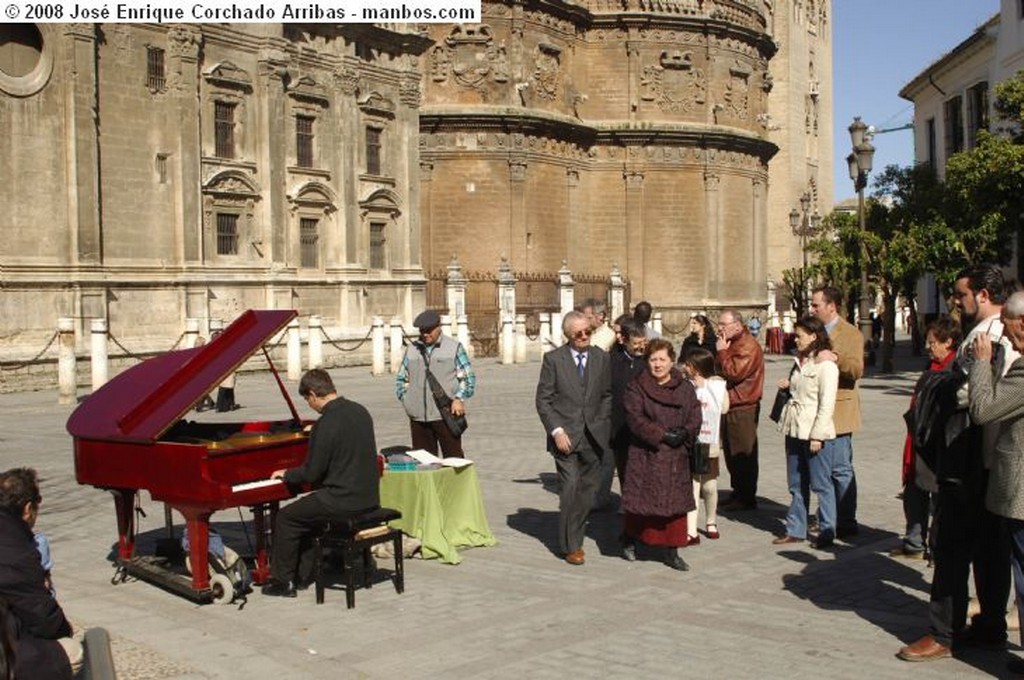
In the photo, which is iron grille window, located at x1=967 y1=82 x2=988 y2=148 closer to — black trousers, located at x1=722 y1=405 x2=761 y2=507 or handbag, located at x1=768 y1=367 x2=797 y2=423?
black trousers, located at x1=722 y1=405 x2=761 y2=507

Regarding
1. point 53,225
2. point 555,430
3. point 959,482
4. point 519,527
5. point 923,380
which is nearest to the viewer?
point 959,482

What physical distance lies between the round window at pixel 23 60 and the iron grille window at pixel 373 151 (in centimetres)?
1064

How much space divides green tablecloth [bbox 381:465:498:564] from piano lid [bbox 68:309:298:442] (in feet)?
5.67

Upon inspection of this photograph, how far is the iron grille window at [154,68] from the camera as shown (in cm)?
2898

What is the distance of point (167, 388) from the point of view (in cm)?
865

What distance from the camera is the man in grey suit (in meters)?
9.70

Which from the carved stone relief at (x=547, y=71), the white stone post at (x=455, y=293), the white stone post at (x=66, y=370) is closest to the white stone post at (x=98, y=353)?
the white stone post at (x=66, y=370)

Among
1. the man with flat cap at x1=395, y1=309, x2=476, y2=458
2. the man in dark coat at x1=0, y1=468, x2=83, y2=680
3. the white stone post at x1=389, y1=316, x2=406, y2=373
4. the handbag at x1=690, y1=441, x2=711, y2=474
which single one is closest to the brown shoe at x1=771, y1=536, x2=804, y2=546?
the handbag at x1=690, y1=441, x2=711, y2=474

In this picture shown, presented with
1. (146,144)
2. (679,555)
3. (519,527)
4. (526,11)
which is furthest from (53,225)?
(526,11)

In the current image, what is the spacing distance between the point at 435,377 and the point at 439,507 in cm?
146

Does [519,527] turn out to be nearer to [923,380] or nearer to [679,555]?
[679,555]

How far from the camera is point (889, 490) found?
12.9 metres

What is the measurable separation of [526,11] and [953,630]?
43648 millimetres

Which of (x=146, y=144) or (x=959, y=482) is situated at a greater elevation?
(x=146, y=144)
